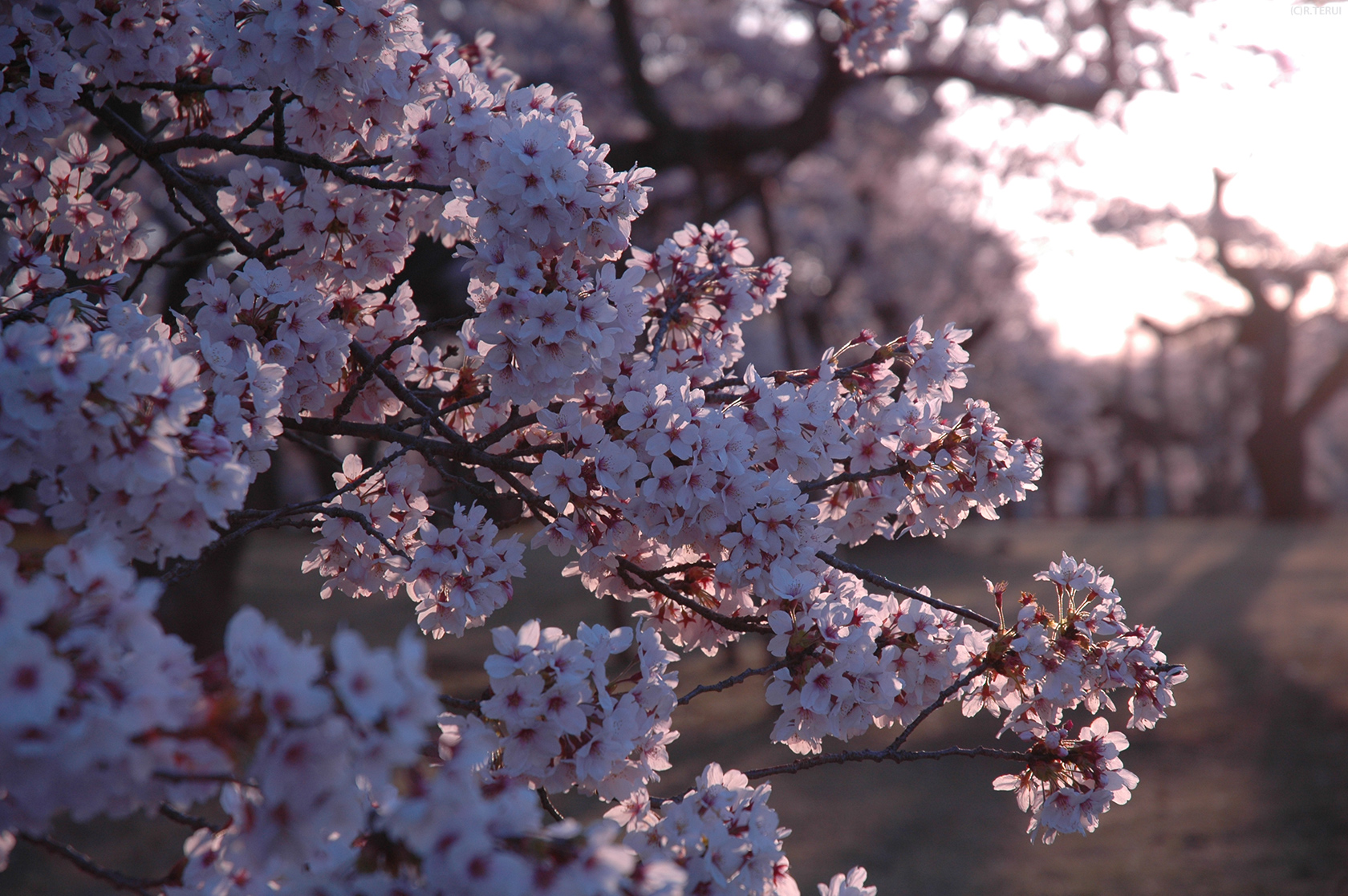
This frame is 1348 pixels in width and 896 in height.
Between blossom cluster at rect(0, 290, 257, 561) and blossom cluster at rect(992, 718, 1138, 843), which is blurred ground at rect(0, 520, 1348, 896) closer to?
blossom cluster at rect(992, 718, 1138, 843)

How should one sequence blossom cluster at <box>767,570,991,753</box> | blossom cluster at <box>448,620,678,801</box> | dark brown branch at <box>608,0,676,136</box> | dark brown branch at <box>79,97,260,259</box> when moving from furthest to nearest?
dark brown branch at <box>608,0,676,136</box>
dark brown branch at <box>79,97,260,259</box>
blossom cluster at <box>767,570,991,753</box>
blossom cluster at <box>448,620,678,801</box>

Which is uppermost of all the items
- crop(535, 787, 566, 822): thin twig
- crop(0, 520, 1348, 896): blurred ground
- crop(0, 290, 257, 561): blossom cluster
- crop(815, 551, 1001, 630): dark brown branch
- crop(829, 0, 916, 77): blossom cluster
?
crop(829, 0, 916, 77): blossom cluster

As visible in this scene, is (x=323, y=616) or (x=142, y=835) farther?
(x=323, y=616)

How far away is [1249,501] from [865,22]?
43.9 meters

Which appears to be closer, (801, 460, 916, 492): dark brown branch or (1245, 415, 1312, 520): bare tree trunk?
(801, 460, 916, 492): dark brown branch

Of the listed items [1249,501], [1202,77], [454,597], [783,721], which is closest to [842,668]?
[783,721]

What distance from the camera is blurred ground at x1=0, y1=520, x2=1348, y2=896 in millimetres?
6035

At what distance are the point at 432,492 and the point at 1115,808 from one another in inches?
253

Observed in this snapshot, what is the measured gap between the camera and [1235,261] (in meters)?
21.3

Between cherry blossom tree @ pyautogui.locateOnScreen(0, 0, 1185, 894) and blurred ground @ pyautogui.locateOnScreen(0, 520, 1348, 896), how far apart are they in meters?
4.39

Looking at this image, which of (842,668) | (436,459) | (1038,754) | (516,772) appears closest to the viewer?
(516,772)

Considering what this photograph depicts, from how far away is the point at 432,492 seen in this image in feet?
9.12

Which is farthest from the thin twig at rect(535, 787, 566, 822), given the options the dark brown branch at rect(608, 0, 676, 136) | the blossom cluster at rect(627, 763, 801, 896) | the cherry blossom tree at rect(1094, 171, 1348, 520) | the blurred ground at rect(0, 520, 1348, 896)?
the cherry blossom tree at rect(1094, 171, 1348, 520)

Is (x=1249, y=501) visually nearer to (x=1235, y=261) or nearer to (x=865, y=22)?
(x=1235, y=261)
